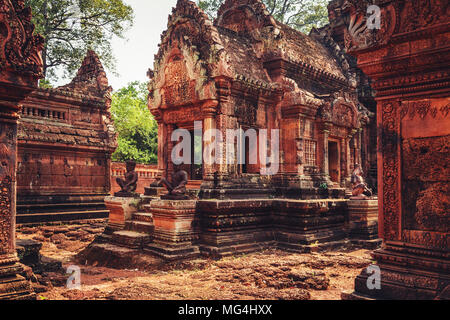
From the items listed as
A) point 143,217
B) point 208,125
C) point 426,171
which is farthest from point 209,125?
point 426,171

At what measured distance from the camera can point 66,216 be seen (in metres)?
11.7

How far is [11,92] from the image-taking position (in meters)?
4.36

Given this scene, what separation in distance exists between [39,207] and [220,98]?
6737 mm

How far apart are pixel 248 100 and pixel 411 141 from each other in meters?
5.40

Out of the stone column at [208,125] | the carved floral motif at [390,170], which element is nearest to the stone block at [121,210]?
the stone column at [208,125]

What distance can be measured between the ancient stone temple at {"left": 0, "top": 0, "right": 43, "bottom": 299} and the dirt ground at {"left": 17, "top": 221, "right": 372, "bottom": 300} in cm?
83

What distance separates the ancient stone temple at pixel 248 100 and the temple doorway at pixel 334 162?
306 mm

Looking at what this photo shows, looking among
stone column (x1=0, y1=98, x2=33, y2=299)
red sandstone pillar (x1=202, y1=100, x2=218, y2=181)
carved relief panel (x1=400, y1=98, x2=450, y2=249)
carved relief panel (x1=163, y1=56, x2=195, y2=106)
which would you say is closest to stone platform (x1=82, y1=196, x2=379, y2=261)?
red sandstone pillar (x1=202, y1=100, x2=218, y2=181)

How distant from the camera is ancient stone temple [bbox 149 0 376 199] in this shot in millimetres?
8281

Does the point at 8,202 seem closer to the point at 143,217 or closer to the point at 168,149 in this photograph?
the point at 143,217
